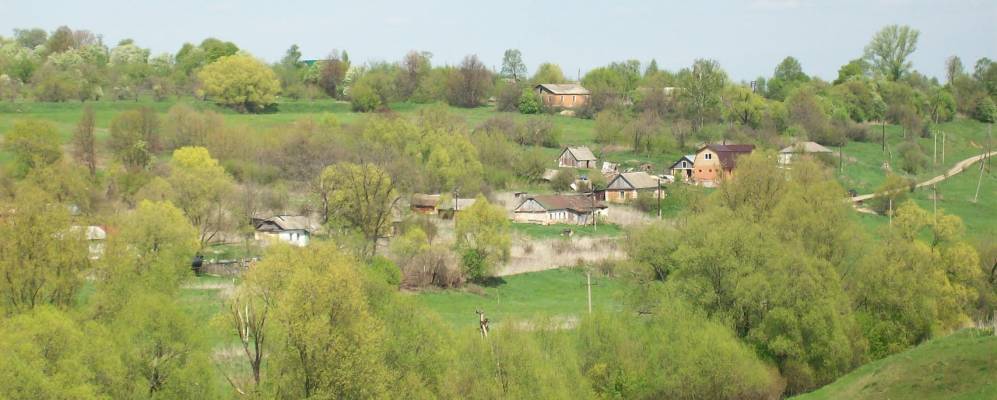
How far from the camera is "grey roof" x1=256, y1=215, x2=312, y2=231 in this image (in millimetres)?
53625

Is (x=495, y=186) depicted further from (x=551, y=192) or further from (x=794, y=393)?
(x=794, y=393)

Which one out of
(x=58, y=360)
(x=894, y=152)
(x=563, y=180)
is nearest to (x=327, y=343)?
(x=58, y=360)

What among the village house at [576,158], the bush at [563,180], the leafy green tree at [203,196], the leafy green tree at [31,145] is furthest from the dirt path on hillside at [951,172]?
the leafy green tree at [31,145]

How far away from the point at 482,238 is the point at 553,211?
1409cm

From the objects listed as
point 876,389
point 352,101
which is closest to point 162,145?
point 352,101

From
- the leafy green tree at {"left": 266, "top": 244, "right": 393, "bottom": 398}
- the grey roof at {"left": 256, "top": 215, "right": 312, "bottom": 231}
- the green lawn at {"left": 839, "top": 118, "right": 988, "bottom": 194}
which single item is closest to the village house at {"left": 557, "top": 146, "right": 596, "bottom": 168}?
the green lawn at {"left": 839, "top": 118, "right": 988, "bottom": 194}

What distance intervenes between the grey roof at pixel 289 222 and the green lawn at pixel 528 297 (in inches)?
379

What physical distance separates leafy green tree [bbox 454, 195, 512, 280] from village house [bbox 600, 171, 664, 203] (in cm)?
1970

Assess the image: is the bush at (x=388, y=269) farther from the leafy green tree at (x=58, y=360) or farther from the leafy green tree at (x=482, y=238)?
the leafy green tree at (x=58, y=360)

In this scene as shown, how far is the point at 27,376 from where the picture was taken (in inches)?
947

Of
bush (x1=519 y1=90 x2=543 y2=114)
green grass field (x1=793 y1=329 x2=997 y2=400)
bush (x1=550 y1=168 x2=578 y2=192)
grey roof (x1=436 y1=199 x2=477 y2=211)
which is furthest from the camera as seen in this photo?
bush (x1=519 y1=90 x2=543 y2=114)

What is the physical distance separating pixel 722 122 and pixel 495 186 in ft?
108

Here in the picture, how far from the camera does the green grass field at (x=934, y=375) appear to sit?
2850 centimetres

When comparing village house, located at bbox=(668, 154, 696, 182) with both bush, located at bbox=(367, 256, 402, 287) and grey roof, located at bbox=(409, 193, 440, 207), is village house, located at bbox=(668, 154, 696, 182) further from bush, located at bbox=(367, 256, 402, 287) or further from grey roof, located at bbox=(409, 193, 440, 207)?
bush, located at bbox=(367, 256, 402, 287)
